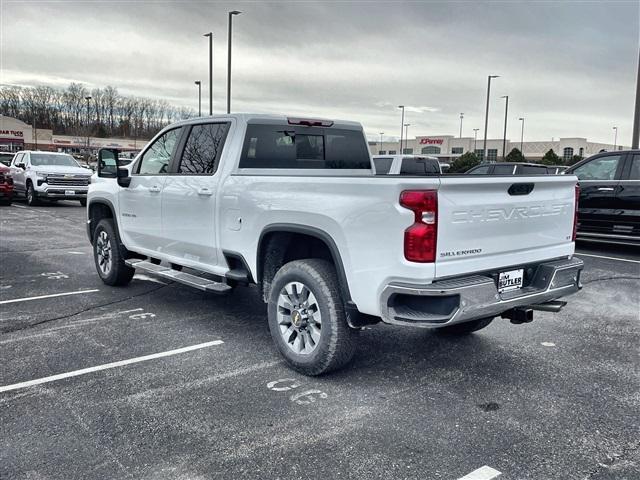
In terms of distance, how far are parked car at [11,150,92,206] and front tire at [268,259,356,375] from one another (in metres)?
16.2

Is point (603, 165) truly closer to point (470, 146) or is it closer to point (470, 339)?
point (470, 339)

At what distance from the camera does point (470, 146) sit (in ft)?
300

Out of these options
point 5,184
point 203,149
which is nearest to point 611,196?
point 203,149

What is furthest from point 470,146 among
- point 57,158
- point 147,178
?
point 147,178

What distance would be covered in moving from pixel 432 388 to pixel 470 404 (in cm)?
34

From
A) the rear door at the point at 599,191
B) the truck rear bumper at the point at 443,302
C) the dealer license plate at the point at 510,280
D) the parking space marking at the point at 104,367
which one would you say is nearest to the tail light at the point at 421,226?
the truck rear bumper at the point at 443,302

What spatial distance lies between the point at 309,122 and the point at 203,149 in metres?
1.09

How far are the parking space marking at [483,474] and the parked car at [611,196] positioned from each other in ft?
29.2

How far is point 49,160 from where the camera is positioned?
1977 cm

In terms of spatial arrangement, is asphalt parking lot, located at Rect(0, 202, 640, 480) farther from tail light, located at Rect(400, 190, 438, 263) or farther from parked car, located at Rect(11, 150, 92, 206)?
parked car, located at Rect(11, 150, 92, 206)

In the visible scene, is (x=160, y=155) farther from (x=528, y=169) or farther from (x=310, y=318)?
(x=528, y=169)

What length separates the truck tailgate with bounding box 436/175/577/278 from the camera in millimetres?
3678

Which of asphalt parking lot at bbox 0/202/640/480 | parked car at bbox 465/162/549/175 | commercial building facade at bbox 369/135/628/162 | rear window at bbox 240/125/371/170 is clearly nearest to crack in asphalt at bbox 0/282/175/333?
asphalt parking lot at bbox 0/202/640/480

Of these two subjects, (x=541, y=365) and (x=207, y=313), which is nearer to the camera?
(x=541, y=365)
